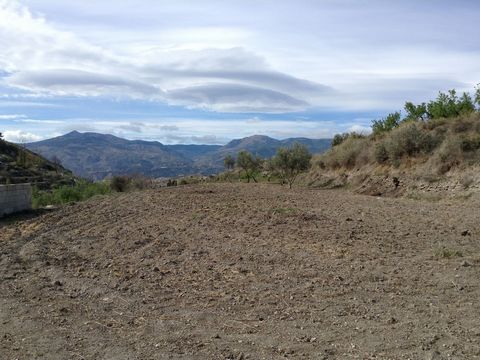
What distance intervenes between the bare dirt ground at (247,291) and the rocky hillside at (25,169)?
41.1 meters

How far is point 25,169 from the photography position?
214ft

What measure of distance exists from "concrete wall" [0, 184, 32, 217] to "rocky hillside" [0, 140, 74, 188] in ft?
94.7

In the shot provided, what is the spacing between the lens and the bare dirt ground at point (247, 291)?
5.57m

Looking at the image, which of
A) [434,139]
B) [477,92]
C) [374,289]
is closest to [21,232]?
[374,289]

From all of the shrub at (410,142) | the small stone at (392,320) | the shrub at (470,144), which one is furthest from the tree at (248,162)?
the small stone at (392,320)

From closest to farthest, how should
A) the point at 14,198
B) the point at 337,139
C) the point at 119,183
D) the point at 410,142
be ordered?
the point at 14,198
the point at 410,142
the point at 119,183
the point at 337,139

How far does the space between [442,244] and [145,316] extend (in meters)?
6.41

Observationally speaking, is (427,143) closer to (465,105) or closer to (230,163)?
(465,105)

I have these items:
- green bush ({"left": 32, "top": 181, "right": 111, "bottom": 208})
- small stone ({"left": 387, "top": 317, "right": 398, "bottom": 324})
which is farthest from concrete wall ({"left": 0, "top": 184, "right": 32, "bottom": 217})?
small stone ({"left": 387, "top": 317, "right": 398, "bottom": 324})

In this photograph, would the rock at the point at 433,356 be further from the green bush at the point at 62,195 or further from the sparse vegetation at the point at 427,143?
the green bush at the point at 62,195

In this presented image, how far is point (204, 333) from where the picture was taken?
19.6ft

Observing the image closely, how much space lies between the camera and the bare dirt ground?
5570 millimetres

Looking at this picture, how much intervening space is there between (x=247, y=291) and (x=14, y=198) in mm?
15599

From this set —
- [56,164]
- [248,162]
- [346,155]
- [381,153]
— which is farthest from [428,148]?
[56,164]
